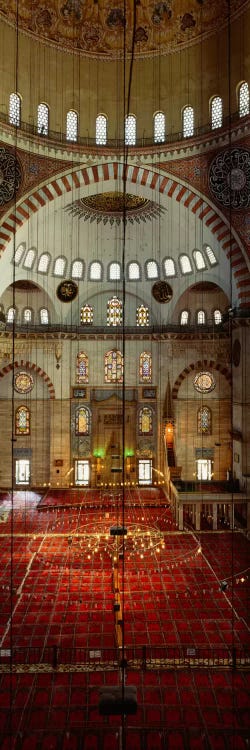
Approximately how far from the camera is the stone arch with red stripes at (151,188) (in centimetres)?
1379

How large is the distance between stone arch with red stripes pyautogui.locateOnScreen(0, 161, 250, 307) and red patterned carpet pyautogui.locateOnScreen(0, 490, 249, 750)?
6.94 meters

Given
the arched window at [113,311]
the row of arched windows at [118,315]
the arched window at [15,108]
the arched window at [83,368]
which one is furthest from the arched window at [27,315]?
the arched window at [15,108]

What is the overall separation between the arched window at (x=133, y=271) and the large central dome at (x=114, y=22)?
22.6 feet

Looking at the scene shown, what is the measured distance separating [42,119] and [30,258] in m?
4.93

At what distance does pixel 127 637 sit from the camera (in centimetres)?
834

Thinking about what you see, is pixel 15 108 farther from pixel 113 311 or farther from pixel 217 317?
pixel 217 317

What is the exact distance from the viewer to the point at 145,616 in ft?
29.7

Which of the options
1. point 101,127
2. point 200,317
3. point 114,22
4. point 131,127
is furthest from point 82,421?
point 114,22

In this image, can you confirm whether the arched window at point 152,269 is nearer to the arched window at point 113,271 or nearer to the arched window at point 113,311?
the arched window at point 113,271

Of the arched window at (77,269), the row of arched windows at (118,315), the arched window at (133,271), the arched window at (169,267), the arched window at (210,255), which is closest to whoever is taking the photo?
the arched window at (210,255)

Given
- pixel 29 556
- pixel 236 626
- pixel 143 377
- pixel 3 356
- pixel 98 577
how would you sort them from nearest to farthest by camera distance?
pixel 236 626 < pixel 98 577 < pixel 29 556 < pixel 3 356 < pixel 143 377

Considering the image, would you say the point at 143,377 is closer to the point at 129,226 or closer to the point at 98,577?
the point at 129,226

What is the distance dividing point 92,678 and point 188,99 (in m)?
13.4

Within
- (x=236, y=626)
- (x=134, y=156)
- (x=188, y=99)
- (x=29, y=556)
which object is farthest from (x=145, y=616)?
(x=188, y=99)
